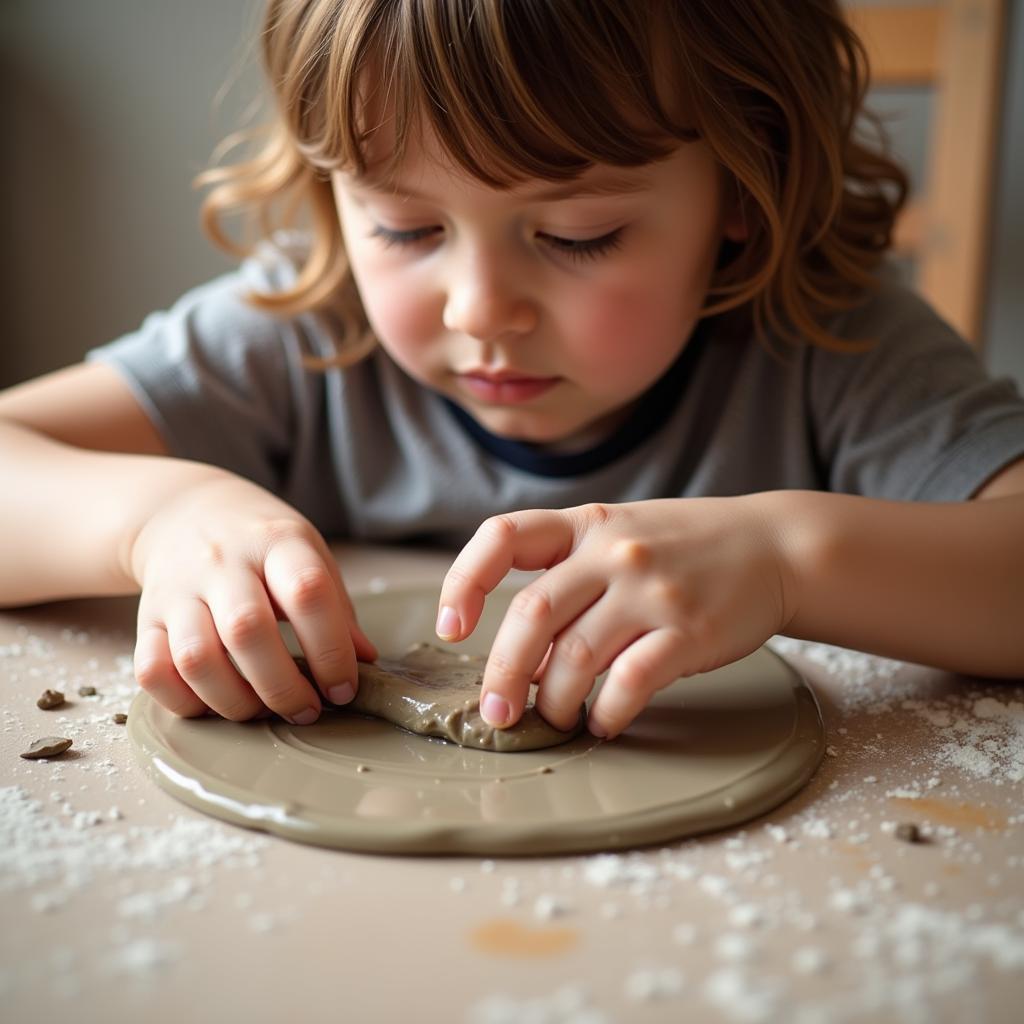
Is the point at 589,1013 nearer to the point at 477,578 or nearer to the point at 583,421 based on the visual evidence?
the point at 477,578

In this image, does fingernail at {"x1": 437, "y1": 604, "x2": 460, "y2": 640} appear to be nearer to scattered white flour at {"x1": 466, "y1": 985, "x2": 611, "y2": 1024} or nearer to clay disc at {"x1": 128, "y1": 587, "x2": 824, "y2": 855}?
clay disc at {"x1": 128, "y1": 587, "x2": 824, "y2": 855}

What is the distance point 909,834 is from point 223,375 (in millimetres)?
788

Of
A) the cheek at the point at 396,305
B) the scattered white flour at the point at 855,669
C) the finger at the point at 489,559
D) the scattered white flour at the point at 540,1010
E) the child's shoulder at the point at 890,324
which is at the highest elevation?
the cheek at the point at 396,305

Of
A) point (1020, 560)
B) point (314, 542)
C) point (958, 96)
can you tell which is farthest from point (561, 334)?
point (958, 96)

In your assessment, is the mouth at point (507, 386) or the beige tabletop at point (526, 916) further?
the mouth at point (507, 386)

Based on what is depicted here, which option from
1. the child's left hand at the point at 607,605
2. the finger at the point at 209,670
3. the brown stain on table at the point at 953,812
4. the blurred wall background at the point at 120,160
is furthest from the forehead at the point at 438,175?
the blurred wall background at the point at 120,160

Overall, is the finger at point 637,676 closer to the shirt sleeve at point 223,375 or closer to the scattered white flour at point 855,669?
the scattered white flour at point 855,669

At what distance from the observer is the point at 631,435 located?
1.09 meters

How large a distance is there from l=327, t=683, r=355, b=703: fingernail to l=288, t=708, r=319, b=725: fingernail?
2 centimetres

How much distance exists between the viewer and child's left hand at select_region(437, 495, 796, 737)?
62cm

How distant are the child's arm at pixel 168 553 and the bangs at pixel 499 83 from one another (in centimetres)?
27

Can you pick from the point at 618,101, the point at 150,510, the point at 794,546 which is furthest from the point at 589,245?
the point at 150,510

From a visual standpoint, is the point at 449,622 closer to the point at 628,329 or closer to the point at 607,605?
the point at 607,605

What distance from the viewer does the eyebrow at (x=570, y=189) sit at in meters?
0.77
